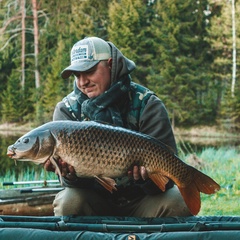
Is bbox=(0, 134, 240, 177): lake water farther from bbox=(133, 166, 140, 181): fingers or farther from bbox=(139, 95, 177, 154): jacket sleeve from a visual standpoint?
bbox=(133, 166, 140, 181): fingers

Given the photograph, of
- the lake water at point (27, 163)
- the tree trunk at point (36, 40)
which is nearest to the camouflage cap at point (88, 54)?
the lake water at point (27, 163)

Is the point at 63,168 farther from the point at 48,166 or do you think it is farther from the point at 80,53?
the point at 80,53

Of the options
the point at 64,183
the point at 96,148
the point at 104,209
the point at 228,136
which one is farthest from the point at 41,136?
the point at 228,136

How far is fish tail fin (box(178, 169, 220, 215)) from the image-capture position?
200 cm

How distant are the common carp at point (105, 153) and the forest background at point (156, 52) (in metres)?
16.4

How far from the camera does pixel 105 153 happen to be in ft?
6.21

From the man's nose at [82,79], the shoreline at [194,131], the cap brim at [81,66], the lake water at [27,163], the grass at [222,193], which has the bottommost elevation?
the shoreline at [194,131]

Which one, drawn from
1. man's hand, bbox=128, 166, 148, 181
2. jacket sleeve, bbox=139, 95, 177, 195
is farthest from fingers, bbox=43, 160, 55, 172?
jacket sleeve, bbox=139, 95, 177, 195

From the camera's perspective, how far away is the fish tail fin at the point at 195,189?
1996 millimetres

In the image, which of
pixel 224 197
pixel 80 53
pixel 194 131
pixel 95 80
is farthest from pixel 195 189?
pixel 194 131

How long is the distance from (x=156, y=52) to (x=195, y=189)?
721 inches

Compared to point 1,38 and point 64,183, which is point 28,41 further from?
point 64,183

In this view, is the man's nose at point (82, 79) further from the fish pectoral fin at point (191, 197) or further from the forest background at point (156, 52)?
the forest background at point (156, 52)

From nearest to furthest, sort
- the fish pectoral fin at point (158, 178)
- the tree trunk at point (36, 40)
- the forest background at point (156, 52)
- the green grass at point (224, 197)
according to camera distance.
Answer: the fish pectoral fin at point (158, 178)
the green grass at point (224, 197)
the forest background at point (156, 52)
the tree trunk at point (36, 40)
